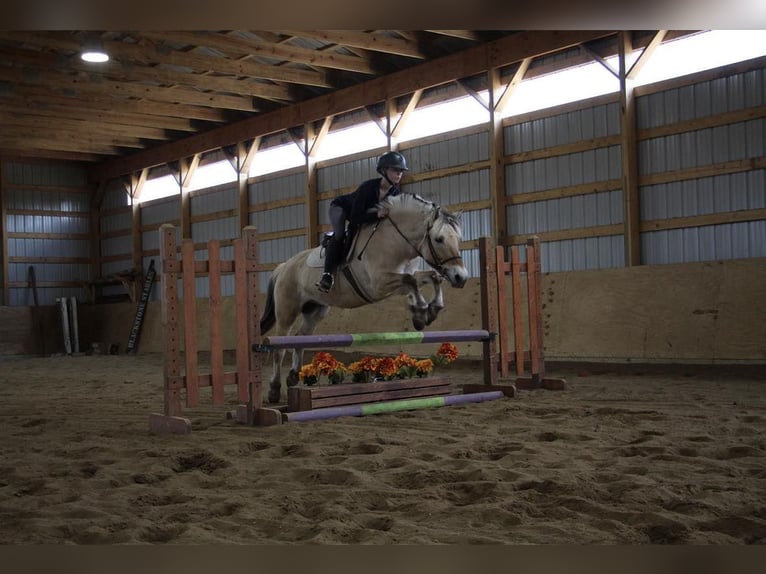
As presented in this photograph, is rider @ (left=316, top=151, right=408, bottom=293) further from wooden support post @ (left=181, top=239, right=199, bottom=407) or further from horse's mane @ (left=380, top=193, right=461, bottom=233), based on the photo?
wooden support post @ (left=181, top=239, right=199, bottom=407)

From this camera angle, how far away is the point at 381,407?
5.99m

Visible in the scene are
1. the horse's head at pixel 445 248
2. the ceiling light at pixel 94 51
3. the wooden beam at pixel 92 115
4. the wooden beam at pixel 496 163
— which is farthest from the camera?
the wooden beam at pixel 92 115

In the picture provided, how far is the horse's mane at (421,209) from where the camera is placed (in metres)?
6.45

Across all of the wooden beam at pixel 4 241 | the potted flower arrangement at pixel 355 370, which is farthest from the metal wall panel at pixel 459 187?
the wooden beam at pixel 4 241

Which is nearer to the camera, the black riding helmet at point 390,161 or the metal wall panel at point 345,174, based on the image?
the black riding helmet at point 390,161

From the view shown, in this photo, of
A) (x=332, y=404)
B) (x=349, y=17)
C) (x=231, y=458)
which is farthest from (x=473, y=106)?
(x=349, y=17)

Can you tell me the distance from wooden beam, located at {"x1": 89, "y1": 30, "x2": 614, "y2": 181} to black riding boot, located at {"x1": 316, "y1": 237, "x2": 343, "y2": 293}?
593 cm

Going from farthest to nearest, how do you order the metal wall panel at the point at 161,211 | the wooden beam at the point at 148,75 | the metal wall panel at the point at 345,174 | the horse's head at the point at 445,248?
the metal wall panel at the point at 161,211, the metal wall panel at the point at 345,174, the wooden beam at the point at 148,75, the horse's head at the point at 445,248

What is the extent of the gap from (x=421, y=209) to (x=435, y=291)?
715 mm

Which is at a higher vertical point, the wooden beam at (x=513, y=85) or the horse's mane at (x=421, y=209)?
the wooden beam at (x=513, y=85)

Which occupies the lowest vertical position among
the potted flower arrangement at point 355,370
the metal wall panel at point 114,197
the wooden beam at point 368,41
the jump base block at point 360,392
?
the jump base block at point 360,392

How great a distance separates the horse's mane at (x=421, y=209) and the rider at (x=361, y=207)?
0.34 feet

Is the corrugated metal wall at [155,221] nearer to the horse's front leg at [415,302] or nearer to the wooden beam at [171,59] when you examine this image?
the wooden beam at [171,59]

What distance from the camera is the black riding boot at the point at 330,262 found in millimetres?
6941
